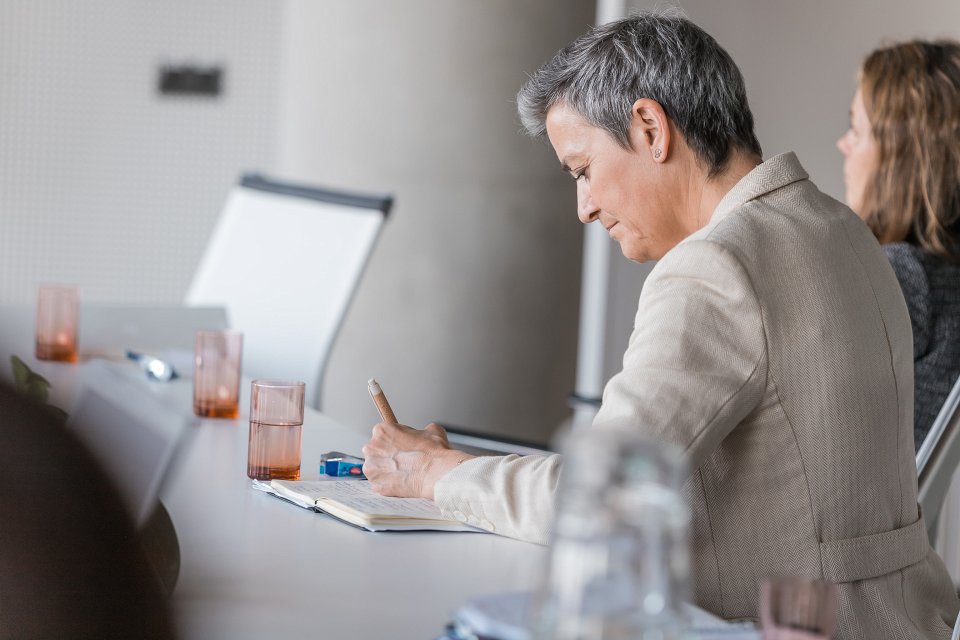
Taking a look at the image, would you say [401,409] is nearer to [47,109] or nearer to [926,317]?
[926,317]

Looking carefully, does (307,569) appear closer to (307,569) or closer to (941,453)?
(307,569)

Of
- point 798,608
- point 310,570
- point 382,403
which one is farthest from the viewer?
point 382,403

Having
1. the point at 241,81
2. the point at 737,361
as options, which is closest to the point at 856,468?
the point at 737,361

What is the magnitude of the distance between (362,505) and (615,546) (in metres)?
0.77

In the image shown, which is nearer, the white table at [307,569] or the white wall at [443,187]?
the white table at [307,569]

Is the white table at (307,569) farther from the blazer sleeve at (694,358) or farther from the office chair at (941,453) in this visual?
the office chair at (941,453)

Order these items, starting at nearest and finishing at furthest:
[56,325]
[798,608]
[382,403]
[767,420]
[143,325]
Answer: [798,608] < [767,420] < [382,403] < [56,325] < [143,325]

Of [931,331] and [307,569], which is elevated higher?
[931,331]

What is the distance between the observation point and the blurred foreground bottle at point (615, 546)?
0.61 meters

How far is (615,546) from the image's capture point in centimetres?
63

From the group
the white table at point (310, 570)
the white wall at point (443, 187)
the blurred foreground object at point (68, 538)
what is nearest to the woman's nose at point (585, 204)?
the white table at point (310, 570)

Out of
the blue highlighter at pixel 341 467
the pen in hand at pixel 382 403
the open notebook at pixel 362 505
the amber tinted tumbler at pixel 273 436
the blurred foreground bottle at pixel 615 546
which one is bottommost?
the blue highlighter at pixel 341 467

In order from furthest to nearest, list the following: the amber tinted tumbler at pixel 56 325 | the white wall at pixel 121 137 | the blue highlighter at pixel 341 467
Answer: the white wall at pixel 121 137 < the amber tinted tumbler at pixel 56 325 < the blue highlighter at pixel 341 467

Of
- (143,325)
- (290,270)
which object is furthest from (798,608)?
(290,270)
